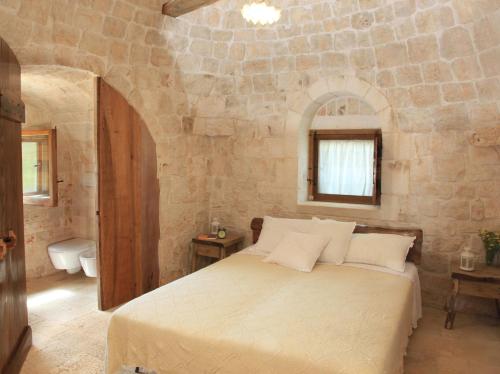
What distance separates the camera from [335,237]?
3.49m

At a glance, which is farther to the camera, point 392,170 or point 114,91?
point 392,170

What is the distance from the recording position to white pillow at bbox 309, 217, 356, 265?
3.40 m

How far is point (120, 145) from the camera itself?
142 inches

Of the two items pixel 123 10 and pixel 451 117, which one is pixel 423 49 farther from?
pixel 123 10

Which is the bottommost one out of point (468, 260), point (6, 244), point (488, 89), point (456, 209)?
point (468, 260)

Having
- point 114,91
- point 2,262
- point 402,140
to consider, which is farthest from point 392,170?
point 2,262

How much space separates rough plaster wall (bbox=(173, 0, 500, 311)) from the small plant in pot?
0.45 feet

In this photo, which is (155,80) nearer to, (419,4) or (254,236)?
(254,236)

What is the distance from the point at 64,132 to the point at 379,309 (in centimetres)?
393

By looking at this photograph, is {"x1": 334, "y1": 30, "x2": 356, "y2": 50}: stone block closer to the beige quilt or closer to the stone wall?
the stone wall

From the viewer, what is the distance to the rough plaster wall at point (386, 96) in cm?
323

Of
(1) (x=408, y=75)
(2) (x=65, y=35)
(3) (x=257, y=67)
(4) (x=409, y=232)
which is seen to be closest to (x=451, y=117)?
(1) (x=408, y=75)

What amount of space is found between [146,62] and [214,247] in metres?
1.95

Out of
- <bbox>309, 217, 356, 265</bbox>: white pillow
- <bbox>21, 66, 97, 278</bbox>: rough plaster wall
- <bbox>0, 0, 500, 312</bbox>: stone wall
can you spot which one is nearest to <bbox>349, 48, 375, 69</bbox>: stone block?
<bbox>0, 0, 500, 312</bbox>: stone wall
